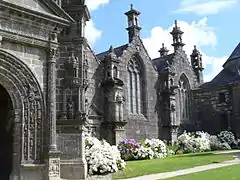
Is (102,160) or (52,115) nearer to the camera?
(52,115)

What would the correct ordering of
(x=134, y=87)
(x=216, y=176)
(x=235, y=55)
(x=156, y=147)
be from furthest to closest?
(x=235, y=55) → (x=134, y=87) → (x=156, y=147) → (x=216, y=176)

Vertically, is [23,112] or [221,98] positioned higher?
[221,98]

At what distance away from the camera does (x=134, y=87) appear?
25.5 m

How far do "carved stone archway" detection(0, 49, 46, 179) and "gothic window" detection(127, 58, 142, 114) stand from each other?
13297 millimetres

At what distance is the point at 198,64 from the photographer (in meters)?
33.1

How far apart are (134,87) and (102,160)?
43.4 feet

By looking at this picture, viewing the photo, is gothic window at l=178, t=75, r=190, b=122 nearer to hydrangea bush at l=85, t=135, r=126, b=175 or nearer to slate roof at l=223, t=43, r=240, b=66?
slate roof at l=223, t=43, r=240, b=66

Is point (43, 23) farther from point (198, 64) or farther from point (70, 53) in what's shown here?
point (198, 64)

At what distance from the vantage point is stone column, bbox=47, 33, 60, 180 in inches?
452

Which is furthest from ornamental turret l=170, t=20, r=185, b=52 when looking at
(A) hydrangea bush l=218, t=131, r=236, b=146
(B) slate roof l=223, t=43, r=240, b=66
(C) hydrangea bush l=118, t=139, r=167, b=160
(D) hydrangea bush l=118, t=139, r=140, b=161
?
(D) hydrangea bush l=118, t=139, r=140, b=161

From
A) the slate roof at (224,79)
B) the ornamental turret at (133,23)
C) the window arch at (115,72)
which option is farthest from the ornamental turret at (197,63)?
the window arch at (115,72)

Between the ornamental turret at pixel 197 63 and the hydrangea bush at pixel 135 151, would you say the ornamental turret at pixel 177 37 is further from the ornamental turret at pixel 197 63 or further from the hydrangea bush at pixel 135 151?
the hydrangea bush at pixel 135 151

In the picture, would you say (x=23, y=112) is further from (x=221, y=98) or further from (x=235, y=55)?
(x=235, y=55)

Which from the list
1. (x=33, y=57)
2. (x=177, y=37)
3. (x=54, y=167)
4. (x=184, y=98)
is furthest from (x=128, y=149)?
(x=177, y=37)
